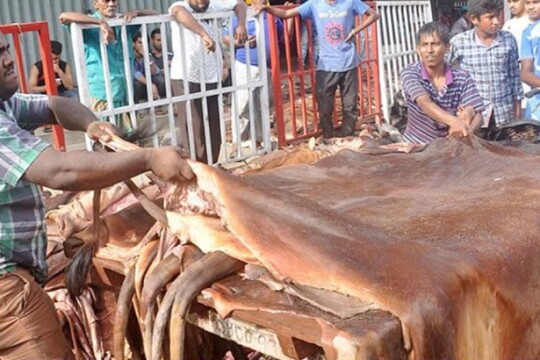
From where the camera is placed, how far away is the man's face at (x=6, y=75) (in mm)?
2342

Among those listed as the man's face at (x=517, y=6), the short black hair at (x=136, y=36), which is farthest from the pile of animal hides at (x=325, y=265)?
the short black hair at (x=136, y=36)

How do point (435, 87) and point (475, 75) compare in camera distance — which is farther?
point (475, 75)

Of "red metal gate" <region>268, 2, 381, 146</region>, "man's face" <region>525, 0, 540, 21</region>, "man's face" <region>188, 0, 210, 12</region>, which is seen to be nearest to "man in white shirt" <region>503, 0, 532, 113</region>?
"man's face" <region>525, 0, 540, 21</region>

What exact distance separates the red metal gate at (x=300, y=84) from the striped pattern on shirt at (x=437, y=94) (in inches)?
118

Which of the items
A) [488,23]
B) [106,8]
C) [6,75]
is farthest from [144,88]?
[6,75]

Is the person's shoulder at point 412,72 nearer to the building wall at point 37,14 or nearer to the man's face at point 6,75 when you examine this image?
the man's face at point 6,75

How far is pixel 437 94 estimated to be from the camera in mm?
4137

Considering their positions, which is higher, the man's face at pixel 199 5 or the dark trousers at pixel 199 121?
the man's face at pixel 199 5

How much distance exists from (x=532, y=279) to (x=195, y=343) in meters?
1.08

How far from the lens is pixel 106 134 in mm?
2385

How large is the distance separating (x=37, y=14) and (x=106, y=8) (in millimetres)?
3653

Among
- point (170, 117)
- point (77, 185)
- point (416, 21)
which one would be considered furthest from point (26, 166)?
point (416, 21)

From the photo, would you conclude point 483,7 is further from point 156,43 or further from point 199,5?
point 156,43

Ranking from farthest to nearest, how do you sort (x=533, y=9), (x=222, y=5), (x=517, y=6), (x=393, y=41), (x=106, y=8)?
(x=393, y=41)
(x=222, y=5)
(x=517, y=6)
(x=106, y=8)
(x=533, y=9)
